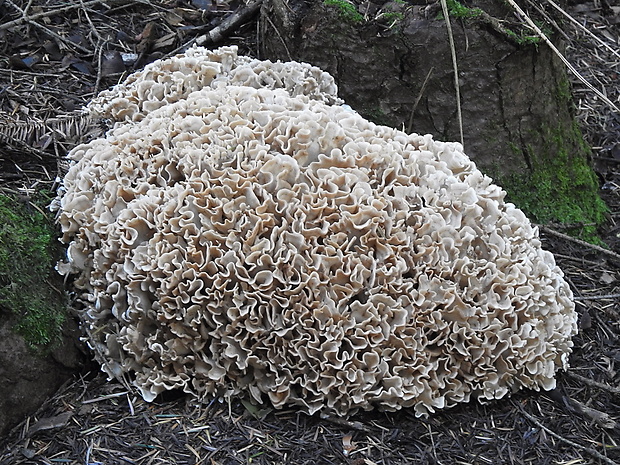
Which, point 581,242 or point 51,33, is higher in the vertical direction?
point 581,242

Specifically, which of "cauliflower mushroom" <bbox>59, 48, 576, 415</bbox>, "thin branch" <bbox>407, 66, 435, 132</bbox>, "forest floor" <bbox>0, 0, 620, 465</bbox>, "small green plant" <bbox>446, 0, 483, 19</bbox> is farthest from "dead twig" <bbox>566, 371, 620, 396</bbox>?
"small green plant" <bbox>446, 0, 483, 19</bbox>

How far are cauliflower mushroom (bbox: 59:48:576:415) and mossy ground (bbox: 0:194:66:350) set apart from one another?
137 millimetres

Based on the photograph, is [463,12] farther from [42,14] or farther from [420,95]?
[42,14]

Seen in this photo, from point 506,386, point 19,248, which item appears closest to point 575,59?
point 506,386

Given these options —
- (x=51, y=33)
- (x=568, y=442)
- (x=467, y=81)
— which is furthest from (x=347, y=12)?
(x=568, y=442)

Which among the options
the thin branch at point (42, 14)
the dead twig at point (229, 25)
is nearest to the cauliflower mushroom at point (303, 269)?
the dead twig at point (229, 25)

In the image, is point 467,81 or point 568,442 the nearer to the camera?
point 568,442

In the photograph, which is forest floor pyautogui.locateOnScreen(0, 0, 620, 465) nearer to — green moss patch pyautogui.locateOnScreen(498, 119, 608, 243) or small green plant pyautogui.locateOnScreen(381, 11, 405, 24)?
green moss patch pyautogui.locateOnScreen(498, 119, 608, 243)

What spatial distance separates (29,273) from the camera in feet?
12.1

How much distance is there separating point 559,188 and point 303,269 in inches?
111

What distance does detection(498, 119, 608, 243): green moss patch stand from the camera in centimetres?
511

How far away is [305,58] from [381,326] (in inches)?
99.0

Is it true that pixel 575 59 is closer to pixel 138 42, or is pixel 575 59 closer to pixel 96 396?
pixel 138 42

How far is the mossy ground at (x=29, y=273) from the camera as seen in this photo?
138 inches
